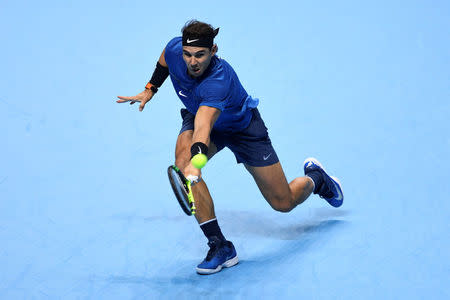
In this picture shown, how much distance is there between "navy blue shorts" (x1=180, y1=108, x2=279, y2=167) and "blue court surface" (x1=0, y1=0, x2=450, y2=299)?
64 cm

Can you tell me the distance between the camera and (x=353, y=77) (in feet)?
23.7

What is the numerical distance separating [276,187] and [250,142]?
1.21 feet

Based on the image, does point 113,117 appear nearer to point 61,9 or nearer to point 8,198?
point 8,198

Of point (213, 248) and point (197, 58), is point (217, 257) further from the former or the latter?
point (197, 58)

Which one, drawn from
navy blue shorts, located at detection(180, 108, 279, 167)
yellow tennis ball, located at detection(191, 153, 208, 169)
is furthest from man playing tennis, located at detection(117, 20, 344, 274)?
yellow tennis ball, located at detection(191, 153, 208, 169)

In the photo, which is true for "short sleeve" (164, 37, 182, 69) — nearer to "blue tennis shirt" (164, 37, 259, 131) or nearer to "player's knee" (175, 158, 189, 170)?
"blue tennis shirt" (164, 37, 259, 131)

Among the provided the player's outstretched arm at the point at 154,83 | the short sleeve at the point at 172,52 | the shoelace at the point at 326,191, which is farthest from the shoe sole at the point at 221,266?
the short sleeve at the point at 172,52

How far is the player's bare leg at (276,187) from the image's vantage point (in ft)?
14.6

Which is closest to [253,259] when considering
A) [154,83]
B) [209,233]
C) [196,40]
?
[209,233]

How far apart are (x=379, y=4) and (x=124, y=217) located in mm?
5231

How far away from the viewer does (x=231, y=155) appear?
616cm

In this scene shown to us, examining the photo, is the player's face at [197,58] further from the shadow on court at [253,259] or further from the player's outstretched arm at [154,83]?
the shadow on court at [253,259]

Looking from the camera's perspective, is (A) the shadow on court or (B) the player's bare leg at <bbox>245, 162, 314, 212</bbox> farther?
(B) the player's bare leg at <bbox>245, 162, 314, 212</bbox>

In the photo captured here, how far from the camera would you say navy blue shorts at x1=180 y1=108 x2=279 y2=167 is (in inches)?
173
